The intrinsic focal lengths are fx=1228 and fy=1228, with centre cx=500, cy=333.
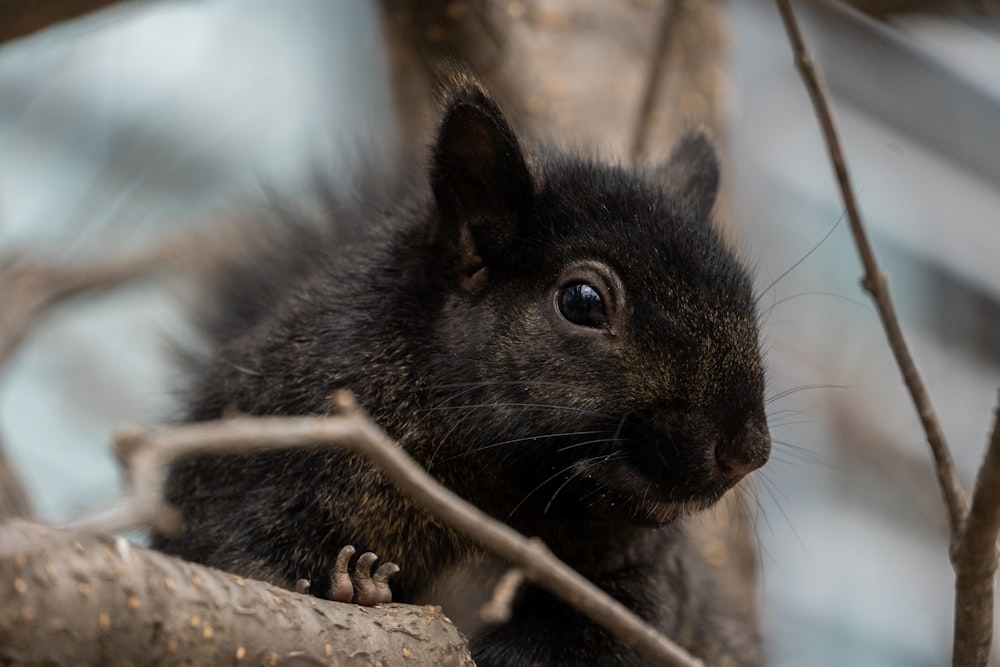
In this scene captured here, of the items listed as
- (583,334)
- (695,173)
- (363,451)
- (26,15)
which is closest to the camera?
(363,451)

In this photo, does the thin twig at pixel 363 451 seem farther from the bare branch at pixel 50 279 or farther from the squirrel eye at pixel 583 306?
the bare branch at pixel 50 279

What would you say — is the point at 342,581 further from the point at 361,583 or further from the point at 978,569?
the point at 978,569

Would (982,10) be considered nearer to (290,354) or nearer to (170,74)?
(290,354)

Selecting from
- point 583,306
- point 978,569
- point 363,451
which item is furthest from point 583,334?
point 363,451

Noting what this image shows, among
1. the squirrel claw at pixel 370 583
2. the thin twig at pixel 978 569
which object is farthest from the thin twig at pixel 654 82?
the thin twig at pixel 978 569

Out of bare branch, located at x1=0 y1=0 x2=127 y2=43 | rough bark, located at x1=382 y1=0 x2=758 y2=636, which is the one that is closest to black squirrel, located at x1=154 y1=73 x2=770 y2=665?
bare branch, located at x1=0 y1=0 x2=127 y2=43
